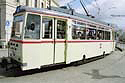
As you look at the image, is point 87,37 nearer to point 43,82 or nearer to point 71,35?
point 71,35

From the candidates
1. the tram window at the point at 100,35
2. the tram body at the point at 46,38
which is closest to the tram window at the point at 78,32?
A: the tram body at the point at 46,38

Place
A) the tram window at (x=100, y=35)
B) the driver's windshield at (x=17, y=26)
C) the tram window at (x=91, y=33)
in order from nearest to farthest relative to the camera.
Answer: the driver's windshield at (x=17, y=26), the tram window at (x=91, y=33), the tram window at (x=100, y=35)

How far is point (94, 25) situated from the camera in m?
10.5

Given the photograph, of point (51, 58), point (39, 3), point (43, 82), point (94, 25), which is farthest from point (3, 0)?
point (43, 82)

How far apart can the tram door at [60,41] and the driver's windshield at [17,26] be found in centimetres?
180

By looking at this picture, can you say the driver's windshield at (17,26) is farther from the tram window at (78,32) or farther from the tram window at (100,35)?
the tram window at (100,35)

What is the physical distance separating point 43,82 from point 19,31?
259 centimetres

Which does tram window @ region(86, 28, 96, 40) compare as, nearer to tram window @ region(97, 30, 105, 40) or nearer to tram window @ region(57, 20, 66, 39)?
tram window @ region(97, 30, 105, 40)

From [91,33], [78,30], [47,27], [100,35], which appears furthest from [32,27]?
[100,35]

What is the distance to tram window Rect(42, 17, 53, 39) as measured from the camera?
6983 mm

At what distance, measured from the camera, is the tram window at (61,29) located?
760 centimetres

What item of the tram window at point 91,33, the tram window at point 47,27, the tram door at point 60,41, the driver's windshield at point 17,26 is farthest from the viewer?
the tram window at point 91,33

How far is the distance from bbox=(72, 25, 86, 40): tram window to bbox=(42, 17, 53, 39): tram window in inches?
68.3

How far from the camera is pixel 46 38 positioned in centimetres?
702
